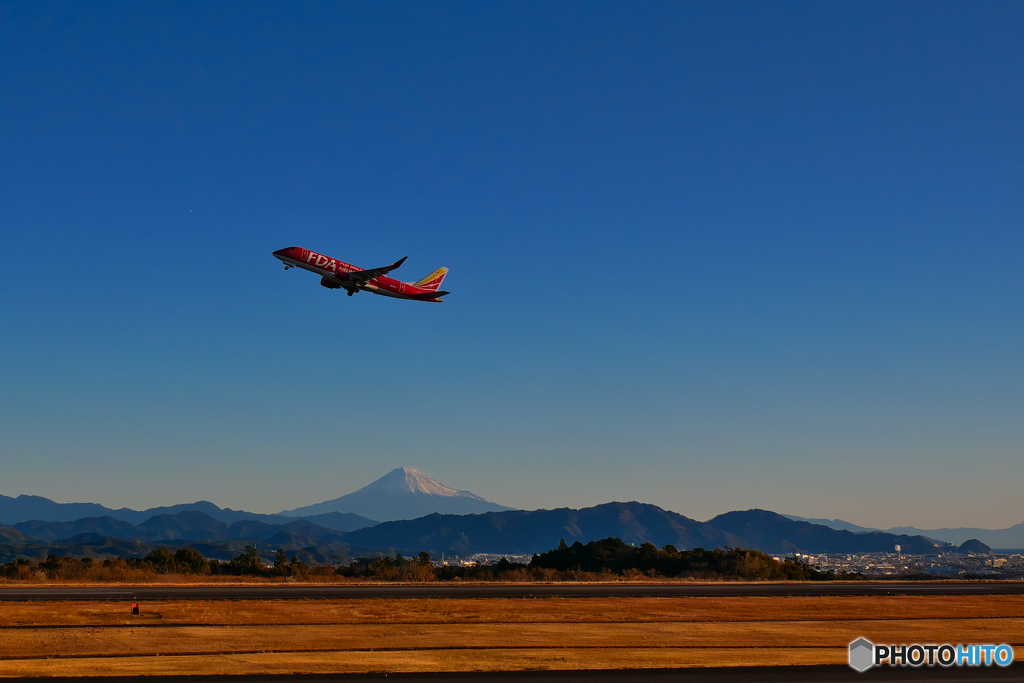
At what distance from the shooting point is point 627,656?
28328mm

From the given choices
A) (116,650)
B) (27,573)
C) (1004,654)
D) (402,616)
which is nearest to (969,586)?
(1004,654)

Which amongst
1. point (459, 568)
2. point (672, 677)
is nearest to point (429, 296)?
point (672, 677)

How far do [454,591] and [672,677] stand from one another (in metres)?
34.4

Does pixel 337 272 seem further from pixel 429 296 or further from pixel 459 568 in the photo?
pixel 459 568

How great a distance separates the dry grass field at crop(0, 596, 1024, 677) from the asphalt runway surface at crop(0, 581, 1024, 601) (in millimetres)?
4017

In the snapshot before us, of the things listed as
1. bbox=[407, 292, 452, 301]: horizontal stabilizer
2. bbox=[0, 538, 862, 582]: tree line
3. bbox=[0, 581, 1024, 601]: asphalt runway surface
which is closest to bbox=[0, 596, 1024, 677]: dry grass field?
bbox=[0, 581, 1024, 601]: asphalt runway surface

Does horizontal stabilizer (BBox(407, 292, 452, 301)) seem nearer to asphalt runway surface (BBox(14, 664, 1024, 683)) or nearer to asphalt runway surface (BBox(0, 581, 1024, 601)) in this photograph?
asphalt runway surface (BBox(0, 581, 1024, 601))

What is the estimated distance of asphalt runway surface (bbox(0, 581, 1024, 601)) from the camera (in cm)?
4962

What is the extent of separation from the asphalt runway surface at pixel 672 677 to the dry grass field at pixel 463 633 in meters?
1.26

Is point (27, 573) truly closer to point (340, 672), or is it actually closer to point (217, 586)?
point (217, 586)

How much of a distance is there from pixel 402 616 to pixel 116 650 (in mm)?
14980

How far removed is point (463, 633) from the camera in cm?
3450

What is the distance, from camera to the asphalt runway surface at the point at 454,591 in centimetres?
4962

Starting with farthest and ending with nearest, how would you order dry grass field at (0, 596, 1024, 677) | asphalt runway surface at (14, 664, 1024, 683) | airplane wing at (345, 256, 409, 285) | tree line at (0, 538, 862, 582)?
1. tree line at (0, 538, 862, 582)
2. airplane wing at (345, 256, 409, 285)
3. dry grass field at (0, 596, 1024, 677)
4. asphalt runway surface at (14, 664, 1024, 683)
